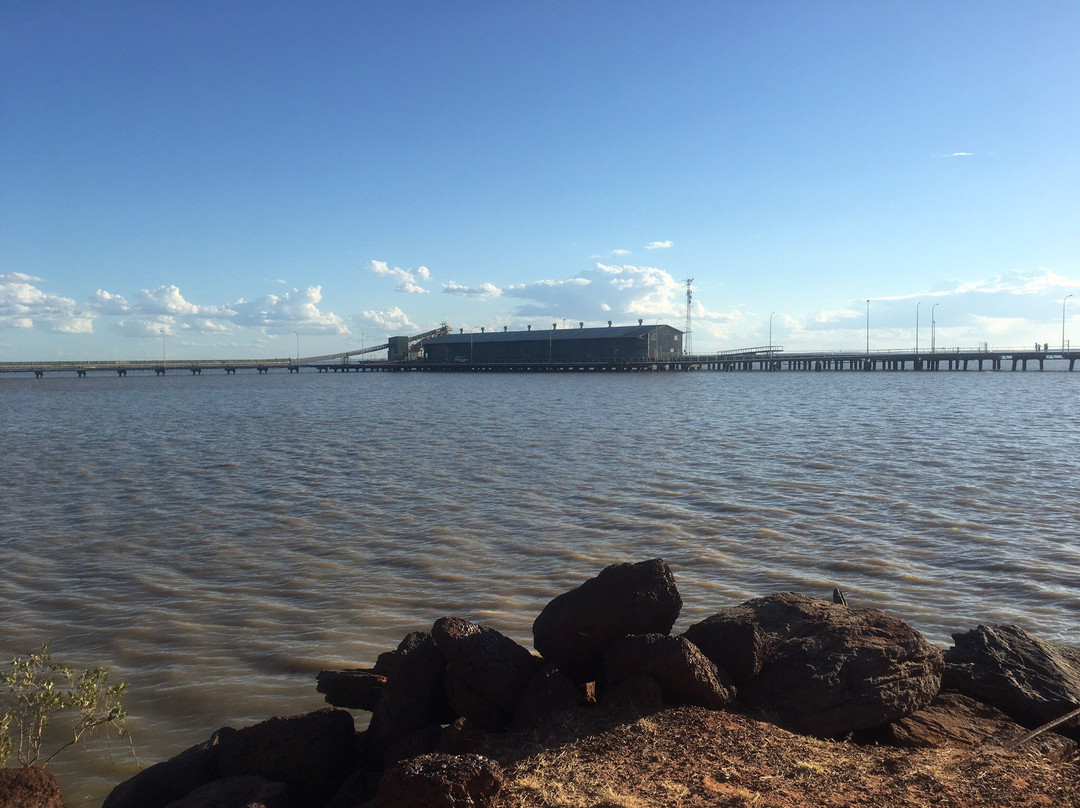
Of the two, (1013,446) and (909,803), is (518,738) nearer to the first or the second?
(909,803)

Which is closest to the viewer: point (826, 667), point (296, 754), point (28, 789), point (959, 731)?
point (28, 789)

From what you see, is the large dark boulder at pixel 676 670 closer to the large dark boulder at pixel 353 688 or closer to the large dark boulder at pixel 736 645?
the large dark boulder at pixel 736 645

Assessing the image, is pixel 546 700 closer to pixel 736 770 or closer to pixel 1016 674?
pixel 736 770

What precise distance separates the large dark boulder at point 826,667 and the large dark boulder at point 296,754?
2.50 meters

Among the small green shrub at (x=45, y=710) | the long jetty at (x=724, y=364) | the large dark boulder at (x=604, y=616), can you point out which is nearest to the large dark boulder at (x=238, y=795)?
the small green shrub at (x=45, y=710)

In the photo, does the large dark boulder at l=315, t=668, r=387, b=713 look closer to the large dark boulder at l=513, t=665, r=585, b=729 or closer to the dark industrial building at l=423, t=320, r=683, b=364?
the large dark boulder at l=513, t=665, r=585, b=729

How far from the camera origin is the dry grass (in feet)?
13.4

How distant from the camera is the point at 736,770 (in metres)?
4.34

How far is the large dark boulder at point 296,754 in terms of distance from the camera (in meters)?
4.80

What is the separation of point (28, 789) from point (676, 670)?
12.7ft

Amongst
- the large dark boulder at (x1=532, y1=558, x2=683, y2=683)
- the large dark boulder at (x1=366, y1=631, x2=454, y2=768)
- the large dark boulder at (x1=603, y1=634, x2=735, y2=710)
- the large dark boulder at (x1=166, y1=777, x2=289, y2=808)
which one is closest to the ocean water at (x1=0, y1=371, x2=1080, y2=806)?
the large dark boulder at (x1=166, y1=777, x2=289, y2=808)

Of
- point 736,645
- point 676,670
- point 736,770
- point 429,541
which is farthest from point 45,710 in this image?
point 429,541

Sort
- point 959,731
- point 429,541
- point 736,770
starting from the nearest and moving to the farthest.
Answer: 1. point 736,770
2. point 959,731
3. point 429,541

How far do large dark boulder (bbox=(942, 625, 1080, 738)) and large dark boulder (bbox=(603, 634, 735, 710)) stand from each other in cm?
199
